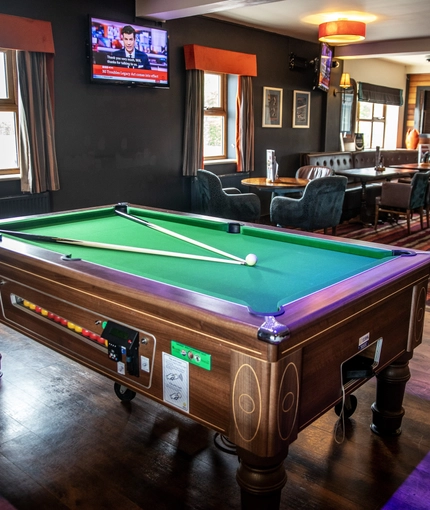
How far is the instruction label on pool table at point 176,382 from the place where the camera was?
59.4 inches

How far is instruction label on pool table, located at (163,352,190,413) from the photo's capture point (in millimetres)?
1510

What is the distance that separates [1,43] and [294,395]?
4231mm

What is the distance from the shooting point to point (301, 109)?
8375mm

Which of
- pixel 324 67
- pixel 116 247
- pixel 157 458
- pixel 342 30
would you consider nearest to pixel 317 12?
pixel 342 30

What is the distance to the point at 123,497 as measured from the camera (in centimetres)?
184

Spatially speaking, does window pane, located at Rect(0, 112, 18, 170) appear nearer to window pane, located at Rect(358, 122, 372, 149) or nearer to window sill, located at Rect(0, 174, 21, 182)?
window sill, located at Rect(0, 174, 21, 182)

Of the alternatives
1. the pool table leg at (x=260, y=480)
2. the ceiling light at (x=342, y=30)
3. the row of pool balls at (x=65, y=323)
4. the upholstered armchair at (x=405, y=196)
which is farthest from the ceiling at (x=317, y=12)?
the pool table leg at (x=260, y=480)

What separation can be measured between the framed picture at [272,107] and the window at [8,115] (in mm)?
3822

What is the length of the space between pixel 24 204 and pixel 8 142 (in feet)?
2.17

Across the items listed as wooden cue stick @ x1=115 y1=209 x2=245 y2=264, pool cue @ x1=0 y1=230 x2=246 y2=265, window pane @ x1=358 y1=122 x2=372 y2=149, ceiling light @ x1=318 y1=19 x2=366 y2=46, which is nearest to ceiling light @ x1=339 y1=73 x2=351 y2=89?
window pane @ x1=358 y1=122 x2=372 y2=149

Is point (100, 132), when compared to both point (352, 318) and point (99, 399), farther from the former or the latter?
point (352, 318)

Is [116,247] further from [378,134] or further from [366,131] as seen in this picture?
[378,134]

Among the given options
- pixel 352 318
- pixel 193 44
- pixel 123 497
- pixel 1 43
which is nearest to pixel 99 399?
pixel 123 497

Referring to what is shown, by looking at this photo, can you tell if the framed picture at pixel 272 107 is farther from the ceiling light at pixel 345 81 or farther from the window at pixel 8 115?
the window at pixel 8 115
